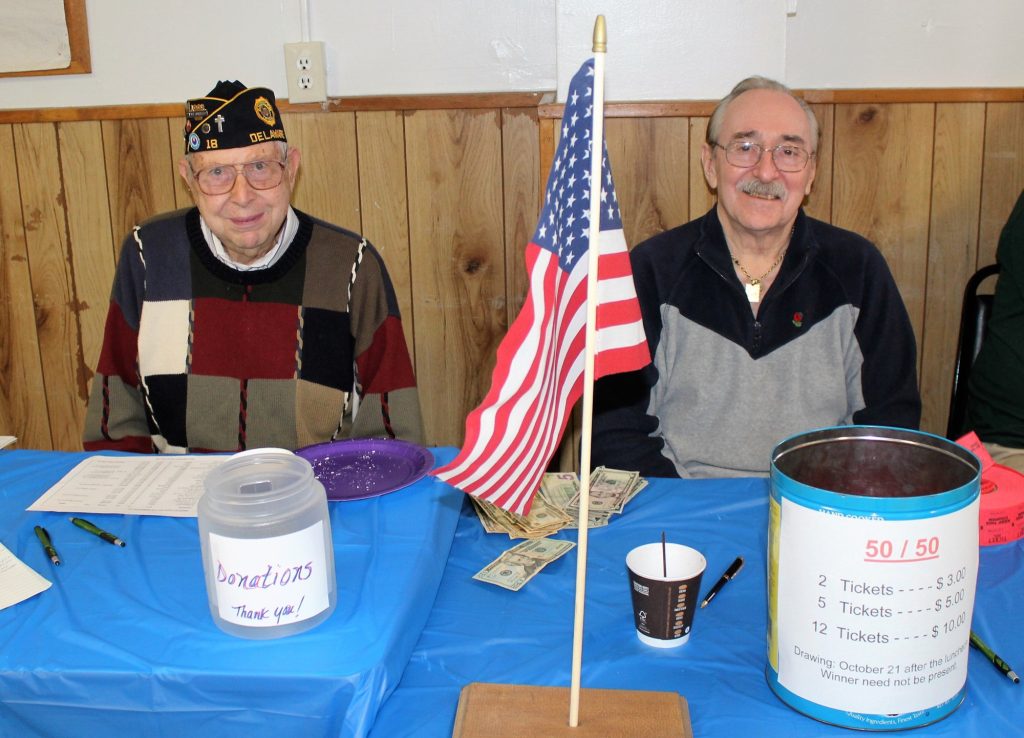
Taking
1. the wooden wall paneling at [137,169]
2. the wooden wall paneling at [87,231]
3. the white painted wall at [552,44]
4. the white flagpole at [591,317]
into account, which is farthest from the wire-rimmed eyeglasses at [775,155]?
the wooden wall paneling at [87,231]

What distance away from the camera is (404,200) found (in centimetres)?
246

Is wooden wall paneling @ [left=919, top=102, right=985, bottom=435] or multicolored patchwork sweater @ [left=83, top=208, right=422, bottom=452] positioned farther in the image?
wooden wall paneling @ [left=919, top=102, right=985, bottom=435]

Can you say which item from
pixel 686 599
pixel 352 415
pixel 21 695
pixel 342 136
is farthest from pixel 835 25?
pixel 21 695

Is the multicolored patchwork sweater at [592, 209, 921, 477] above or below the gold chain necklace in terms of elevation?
below

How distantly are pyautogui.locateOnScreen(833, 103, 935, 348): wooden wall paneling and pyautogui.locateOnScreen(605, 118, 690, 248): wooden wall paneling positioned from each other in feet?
1.38

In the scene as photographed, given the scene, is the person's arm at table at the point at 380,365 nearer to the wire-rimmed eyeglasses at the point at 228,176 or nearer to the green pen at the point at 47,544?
the wire-rimmed eyeglasses at the point at 228,176

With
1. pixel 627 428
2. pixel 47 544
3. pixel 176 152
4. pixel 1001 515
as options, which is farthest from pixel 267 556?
pixel 176 152

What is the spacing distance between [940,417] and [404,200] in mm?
1605

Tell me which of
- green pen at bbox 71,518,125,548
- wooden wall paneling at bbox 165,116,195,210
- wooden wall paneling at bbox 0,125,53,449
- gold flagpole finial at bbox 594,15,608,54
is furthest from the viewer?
wooden wall paneling at bbox 0,125,53,449

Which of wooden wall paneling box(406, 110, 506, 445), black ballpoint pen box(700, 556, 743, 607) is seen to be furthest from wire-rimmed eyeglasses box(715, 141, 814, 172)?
black ballpoint pen box(700, 556, 743, 607)

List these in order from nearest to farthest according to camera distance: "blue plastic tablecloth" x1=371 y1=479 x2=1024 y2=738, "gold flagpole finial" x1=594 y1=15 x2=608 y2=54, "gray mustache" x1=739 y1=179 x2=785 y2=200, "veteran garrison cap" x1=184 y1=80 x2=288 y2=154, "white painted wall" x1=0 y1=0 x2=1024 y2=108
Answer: "gold flagpole finial" x1=594 y1=15 x2=608 y2=54 → "blue plastic tablecloth" x1=371 y1=479 x2=1024 y2=738 → "veteran garrison cap" x1=184 y1=80 x2=288 y2=154 → "gray mustache" x1=739 y1=179 x2=785 y2=200 → "white painted wall" x1=0 y1=0 x2=1024 y2=108

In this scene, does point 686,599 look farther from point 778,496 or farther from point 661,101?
point 661,101

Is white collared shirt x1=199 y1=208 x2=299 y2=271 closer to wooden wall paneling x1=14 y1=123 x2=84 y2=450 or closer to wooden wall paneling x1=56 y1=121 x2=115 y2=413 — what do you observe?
wooden wall paneling x1=56 y1=121 x2=115 y2=413

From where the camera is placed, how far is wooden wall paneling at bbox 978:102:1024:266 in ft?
7.68
